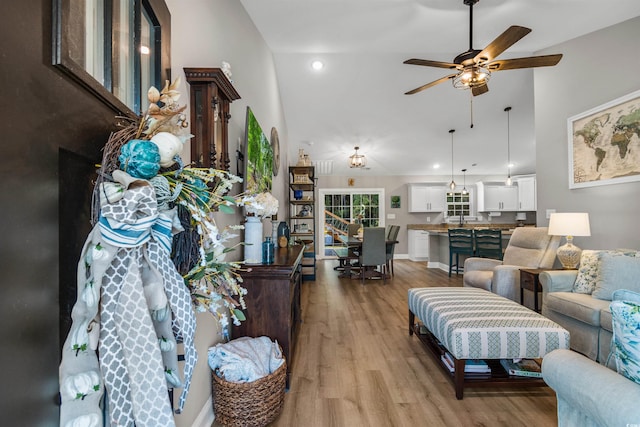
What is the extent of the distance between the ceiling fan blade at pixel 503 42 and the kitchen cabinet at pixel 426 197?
216 inches

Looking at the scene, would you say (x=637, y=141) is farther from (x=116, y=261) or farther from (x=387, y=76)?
(x=116, y=261)

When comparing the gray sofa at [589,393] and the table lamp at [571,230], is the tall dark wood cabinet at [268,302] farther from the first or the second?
the table lamp at [571,230]

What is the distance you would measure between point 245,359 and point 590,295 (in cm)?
271

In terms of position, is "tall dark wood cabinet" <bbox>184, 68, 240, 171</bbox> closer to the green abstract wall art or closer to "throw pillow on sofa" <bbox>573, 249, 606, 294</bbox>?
the green abstract wall art

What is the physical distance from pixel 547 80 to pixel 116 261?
4.69 metres

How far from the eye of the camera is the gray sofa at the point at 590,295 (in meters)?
2.06

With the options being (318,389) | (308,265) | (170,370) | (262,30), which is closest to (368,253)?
(308,265)

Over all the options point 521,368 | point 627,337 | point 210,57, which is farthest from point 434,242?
point 210,57

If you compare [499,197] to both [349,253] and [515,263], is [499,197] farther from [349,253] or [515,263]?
[515,263]

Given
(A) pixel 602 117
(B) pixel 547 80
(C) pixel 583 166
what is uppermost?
(B) pixel 547 80

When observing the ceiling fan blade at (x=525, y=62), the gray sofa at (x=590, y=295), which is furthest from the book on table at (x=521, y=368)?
the ceiling fan blade at (x=525, y=62)

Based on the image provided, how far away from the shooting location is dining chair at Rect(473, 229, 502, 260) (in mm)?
4715

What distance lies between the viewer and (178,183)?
0.70 meters

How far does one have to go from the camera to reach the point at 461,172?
7887 mm
